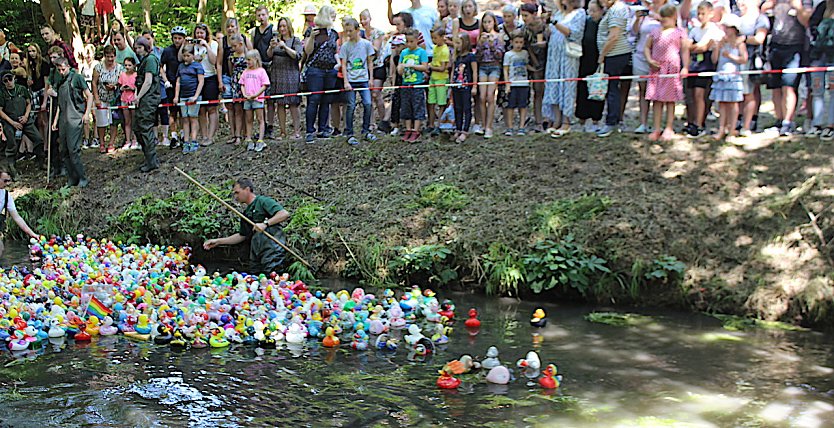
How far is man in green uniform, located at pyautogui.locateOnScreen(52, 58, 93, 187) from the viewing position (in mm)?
13773

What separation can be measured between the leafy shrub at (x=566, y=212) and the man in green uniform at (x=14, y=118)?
9800mm

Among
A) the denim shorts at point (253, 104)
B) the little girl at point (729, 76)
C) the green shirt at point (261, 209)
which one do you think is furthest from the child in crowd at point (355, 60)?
Result: the little girl at point (729, 76)

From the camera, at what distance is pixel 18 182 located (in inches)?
596

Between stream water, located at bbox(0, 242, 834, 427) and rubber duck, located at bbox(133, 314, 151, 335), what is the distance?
186 millimetres

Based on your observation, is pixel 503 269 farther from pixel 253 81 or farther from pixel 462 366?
pixel 253 81

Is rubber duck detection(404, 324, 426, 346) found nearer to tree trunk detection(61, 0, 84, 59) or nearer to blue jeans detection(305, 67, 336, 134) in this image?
blue jeans detection(305, 67, 336, 134)

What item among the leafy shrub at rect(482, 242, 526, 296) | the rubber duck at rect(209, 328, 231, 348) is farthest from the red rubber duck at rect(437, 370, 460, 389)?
the leafy shrub at rect(482, 242, 526, 296)

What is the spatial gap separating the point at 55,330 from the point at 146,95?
20.5 feet

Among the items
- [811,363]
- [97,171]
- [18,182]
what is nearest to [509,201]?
[811,363]

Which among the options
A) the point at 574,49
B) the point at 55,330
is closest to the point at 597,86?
the point at 574,49

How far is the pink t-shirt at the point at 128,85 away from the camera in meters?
14.5

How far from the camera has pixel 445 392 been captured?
22.5 ft

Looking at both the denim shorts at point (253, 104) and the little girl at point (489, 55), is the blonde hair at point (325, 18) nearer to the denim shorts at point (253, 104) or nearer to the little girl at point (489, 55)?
the denim shorts at point (253, 104)

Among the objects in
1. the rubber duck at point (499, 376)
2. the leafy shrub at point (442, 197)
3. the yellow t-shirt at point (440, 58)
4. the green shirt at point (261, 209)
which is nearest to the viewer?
the rubber duck at point (499, 376)
